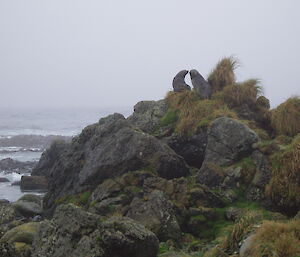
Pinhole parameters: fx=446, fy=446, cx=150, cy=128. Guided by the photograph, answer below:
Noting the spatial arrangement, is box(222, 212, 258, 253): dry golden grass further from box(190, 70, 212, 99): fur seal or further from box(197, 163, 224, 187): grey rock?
box(190, 70, 212, 99): fur seal

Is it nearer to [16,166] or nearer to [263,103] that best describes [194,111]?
[263,103]

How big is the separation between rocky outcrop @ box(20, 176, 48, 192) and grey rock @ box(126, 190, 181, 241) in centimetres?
1926

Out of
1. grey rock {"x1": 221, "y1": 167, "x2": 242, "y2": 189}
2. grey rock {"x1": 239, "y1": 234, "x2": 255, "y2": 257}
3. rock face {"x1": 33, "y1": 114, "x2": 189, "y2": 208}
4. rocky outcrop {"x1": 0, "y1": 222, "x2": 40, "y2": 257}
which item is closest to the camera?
grey rock {"x1": 239, "y1": 234, "x2": 255, "y2": 257}

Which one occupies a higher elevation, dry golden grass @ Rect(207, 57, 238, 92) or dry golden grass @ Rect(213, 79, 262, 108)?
dry golden grass @ Rect(207, 57, 238, 92)

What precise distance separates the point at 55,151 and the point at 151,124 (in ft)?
51.4

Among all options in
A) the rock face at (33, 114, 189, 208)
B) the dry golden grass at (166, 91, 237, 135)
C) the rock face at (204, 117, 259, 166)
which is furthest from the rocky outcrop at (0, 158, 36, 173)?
the rock face at (204, 117, 259, 166)

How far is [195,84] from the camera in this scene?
19.5 metres

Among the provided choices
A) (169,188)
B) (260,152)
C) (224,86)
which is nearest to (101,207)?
(169,188)

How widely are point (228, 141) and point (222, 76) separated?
524cm

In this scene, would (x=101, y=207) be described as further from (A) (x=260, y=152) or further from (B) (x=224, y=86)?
(B) (x=224, y=86)

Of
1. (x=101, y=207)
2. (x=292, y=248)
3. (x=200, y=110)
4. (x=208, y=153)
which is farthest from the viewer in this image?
(x=200, y=110)

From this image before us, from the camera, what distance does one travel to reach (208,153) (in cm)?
1535

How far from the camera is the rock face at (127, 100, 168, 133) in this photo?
763 inches

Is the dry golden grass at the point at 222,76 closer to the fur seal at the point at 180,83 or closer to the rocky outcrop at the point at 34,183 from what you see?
the fur seal at the point at 180,83
